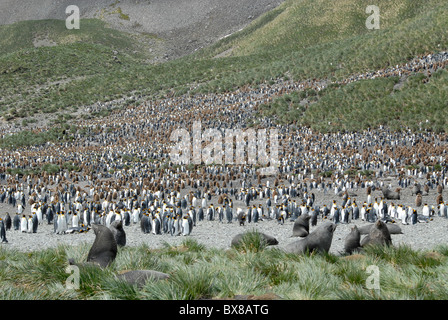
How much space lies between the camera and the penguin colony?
1817 cm

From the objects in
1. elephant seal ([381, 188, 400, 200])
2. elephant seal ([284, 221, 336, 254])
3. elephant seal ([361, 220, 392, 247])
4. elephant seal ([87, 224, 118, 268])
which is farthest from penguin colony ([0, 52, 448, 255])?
elephant seal ([284, 221, 336, 254])

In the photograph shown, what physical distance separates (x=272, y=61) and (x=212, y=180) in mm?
51518

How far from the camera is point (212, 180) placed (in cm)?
2958

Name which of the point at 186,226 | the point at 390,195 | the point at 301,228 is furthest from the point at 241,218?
the point at 390,195

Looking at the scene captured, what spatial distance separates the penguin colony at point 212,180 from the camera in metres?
18.2

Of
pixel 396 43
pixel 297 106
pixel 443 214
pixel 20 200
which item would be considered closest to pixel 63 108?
pixel 297 106

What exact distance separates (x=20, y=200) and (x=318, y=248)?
20.9m

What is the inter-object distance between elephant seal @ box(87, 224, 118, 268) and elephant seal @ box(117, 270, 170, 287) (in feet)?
4.95

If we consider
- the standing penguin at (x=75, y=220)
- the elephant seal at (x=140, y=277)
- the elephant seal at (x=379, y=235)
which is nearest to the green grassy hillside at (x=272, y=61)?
the standing penguin at (x=75, y=220)

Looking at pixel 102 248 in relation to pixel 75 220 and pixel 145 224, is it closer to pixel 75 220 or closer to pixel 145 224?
pixel 145 224

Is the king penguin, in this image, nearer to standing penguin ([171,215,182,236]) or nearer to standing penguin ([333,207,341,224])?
standing penguin ([171,215,182,236])

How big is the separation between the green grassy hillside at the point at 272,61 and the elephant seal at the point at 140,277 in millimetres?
36831

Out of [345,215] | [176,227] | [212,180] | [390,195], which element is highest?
[212,180]

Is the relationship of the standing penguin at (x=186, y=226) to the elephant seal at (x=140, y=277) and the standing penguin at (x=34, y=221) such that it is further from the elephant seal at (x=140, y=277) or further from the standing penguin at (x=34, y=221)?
the elephant seal at (x=140, y=277)
